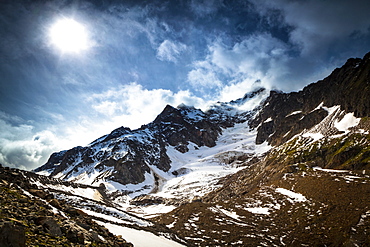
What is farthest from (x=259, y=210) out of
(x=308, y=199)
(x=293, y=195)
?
(x=308, y=199)

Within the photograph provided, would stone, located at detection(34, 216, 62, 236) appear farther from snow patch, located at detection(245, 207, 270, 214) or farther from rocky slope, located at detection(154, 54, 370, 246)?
snow patch, located at detection(245, 207, 270, 214)

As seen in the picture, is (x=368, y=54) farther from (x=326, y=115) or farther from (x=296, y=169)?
(x=296, y=169)

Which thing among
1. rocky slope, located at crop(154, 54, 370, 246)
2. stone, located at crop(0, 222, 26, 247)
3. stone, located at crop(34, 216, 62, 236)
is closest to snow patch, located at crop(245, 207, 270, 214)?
rocky slope, located at crop(154, 54, 370, 246)

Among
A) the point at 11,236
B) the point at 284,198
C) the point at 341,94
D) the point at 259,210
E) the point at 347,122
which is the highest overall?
the point at 341,94

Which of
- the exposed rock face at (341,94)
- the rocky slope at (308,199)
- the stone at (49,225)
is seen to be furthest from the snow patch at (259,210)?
the exposed rock face at (341,94)

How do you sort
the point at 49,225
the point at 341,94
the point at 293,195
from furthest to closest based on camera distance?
the point at 341,94 → the point at 293,195 → the point at 49,225

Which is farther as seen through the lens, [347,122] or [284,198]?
[347,122]

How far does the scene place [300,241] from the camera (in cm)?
3450

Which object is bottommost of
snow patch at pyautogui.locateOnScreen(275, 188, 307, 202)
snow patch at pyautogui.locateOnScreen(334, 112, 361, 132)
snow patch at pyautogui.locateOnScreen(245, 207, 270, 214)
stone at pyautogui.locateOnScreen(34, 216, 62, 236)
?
snow patch at pyautogui.locateOnScreen(245, 207, 270, 214)

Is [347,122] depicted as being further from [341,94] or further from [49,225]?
[49,225]

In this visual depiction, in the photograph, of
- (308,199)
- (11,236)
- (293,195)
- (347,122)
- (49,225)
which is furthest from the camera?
(347,122)

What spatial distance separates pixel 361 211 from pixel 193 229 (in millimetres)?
32081

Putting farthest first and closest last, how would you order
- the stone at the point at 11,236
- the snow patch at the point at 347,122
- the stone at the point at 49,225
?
the snow patch at the point at 347,122, the stone at the point at 49,225, the stone at the point at 11,236

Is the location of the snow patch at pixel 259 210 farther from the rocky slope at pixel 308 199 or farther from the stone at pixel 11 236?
the stone at pixel 11 236
